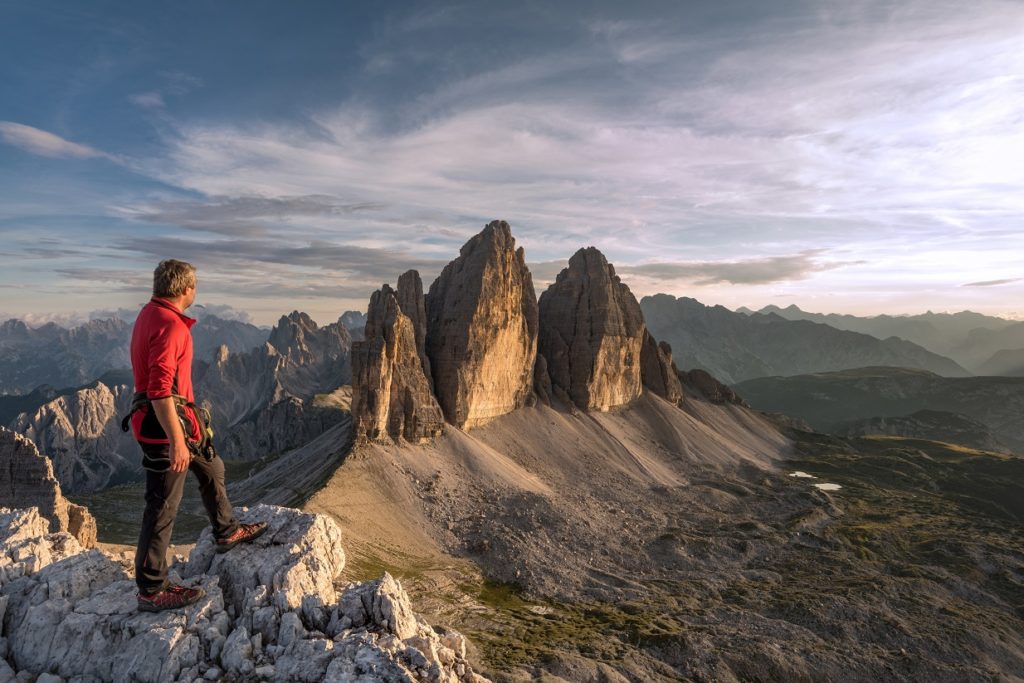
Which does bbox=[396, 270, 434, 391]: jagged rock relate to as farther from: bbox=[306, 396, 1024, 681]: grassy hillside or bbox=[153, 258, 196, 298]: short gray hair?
bbox=[153, 258, 196, 298]: short gray hair

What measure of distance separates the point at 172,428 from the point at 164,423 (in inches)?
6.5

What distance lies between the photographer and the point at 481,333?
249 feet

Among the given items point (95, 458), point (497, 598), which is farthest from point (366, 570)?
point (95, 458)

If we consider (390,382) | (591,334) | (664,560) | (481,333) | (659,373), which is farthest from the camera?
(659,373)

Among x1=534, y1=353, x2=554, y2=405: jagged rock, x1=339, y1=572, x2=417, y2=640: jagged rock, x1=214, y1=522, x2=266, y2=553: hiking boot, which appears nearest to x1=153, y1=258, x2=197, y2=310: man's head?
x1=214, y1=522, x2=266, y2=553: hiking boot

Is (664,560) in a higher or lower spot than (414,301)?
lower

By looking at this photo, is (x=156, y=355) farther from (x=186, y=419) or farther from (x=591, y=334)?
(x=591, y=334)

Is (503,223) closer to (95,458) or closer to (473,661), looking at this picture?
(473,661)

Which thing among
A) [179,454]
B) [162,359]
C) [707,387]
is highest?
[162,359]

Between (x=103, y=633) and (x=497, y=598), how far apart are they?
125ft

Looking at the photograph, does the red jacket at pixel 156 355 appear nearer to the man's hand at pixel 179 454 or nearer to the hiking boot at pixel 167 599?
the man's hand at pixel 179 454

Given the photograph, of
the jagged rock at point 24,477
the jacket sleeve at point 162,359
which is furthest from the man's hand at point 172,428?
the jagged rock at point 24,477

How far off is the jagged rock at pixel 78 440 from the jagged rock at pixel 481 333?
144 meters

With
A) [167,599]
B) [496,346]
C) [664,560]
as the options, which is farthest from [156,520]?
[496,346]
